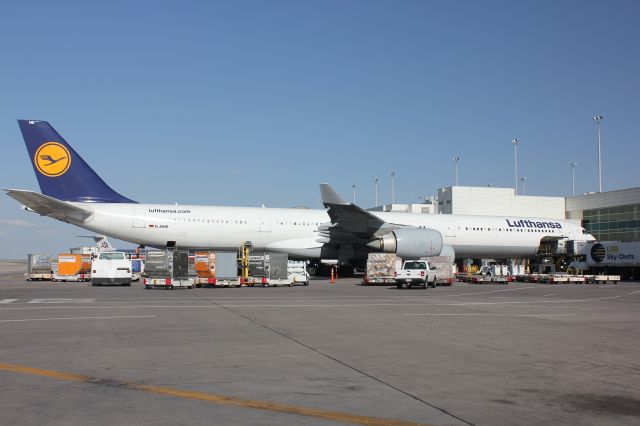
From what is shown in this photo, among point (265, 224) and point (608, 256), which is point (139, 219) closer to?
point (265, 224)

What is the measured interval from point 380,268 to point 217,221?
1078 cm

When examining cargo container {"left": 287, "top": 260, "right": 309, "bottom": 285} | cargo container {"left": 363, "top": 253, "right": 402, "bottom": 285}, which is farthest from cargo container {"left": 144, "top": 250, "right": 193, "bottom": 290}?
cargo container {"left": 363, "top": 253, "right": 402, "bottom": 285}

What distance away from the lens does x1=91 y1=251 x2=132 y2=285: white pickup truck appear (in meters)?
32.8

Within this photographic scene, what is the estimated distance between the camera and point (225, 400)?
22.5 feet

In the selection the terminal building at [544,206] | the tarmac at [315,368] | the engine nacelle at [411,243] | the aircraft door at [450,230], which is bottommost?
the tarmac at [315,368]

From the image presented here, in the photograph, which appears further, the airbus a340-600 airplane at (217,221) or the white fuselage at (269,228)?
the white fuselage at (269,228)

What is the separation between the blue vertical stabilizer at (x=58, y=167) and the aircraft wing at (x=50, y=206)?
138cm

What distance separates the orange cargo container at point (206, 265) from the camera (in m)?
32.8

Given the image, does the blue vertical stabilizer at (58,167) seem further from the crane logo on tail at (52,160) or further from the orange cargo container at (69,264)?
the orange cargo container at (69,264)

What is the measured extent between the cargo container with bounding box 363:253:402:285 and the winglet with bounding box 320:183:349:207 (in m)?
3.73

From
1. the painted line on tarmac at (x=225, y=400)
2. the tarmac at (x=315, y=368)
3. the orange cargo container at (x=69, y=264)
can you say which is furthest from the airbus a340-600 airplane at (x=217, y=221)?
the painted line on tarmac at (x=225, y=400)

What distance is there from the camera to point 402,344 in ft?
38.0

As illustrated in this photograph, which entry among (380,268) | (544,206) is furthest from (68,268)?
(544,206)

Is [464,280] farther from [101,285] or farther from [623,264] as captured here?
[101,285]
